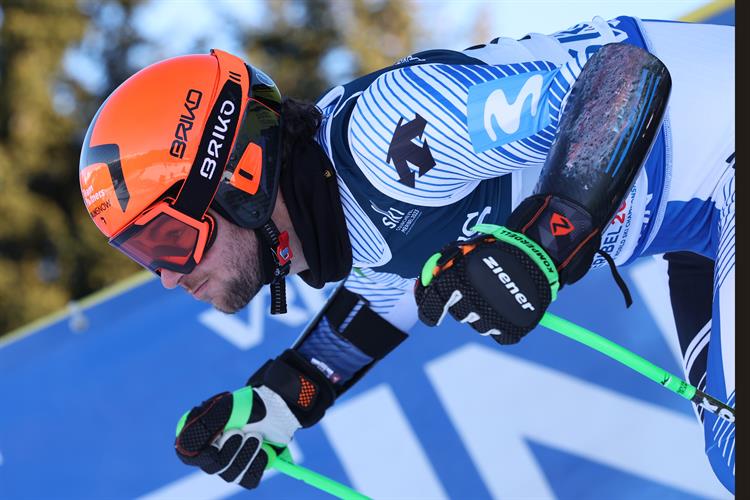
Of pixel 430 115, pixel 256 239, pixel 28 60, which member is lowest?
pixel 28 60

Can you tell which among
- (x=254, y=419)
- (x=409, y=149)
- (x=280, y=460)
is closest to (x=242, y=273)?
(x=254, y=419)

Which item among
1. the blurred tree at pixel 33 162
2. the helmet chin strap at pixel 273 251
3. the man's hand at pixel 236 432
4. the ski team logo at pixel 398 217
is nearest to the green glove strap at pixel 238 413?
the man's hand at pixel 236 432

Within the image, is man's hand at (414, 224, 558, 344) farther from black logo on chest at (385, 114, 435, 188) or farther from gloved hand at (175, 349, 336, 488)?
gloved hand at (175, 349, 336, 488)

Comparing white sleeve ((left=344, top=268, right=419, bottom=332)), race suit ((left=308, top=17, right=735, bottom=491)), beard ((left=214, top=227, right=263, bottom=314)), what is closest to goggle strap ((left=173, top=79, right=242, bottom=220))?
beard ((left=214, top=227, right=263, bottom=314))

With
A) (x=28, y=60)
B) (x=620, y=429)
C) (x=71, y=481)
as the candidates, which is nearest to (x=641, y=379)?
(x=620, y=429)

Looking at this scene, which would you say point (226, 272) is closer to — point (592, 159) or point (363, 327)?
point (363, 327)

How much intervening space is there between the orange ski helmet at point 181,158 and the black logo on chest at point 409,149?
47 cm

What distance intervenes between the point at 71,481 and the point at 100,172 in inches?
67.8

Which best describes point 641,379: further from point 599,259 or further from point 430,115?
point 430,115

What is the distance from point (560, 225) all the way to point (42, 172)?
11.2 meters

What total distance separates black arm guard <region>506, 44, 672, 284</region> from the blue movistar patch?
10 centimetres

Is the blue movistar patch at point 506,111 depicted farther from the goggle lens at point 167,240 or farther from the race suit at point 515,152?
the goggle lens at point 167,240

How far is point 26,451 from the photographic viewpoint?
3490mm

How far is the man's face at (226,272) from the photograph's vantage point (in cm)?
228
